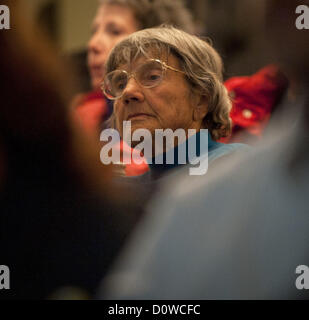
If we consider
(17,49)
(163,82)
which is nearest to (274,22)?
(163,82)

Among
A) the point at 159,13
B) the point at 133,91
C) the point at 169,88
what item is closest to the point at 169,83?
the point at 169,88

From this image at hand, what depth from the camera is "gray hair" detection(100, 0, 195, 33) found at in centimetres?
154

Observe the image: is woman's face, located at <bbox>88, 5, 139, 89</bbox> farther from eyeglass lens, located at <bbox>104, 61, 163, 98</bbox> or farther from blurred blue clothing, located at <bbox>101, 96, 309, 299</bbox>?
blurred blue clothing, located at <bbox>101, 96, 309, 299</bbox>

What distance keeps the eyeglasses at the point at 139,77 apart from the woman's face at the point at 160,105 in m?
0.01

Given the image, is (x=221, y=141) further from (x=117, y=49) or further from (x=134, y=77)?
(x=117, y=49)

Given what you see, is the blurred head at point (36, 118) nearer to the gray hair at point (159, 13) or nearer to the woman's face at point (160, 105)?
the woman's face at point (160, 105)

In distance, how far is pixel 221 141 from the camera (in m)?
1.57

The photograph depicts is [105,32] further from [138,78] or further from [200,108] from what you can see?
[200,108]

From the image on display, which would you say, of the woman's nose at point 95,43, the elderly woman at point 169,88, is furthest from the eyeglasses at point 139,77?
the woman's nose at point 95,43

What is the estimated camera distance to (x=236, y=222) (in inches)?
62.1

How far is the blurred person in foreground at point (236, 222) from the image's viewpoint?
157cm

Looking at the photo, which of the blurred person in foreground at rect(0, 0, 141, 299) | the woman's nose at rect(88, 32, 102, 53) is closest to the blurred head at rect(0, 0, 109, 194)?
the blurred person in foreground at rect(0, 0, 141, 299)
